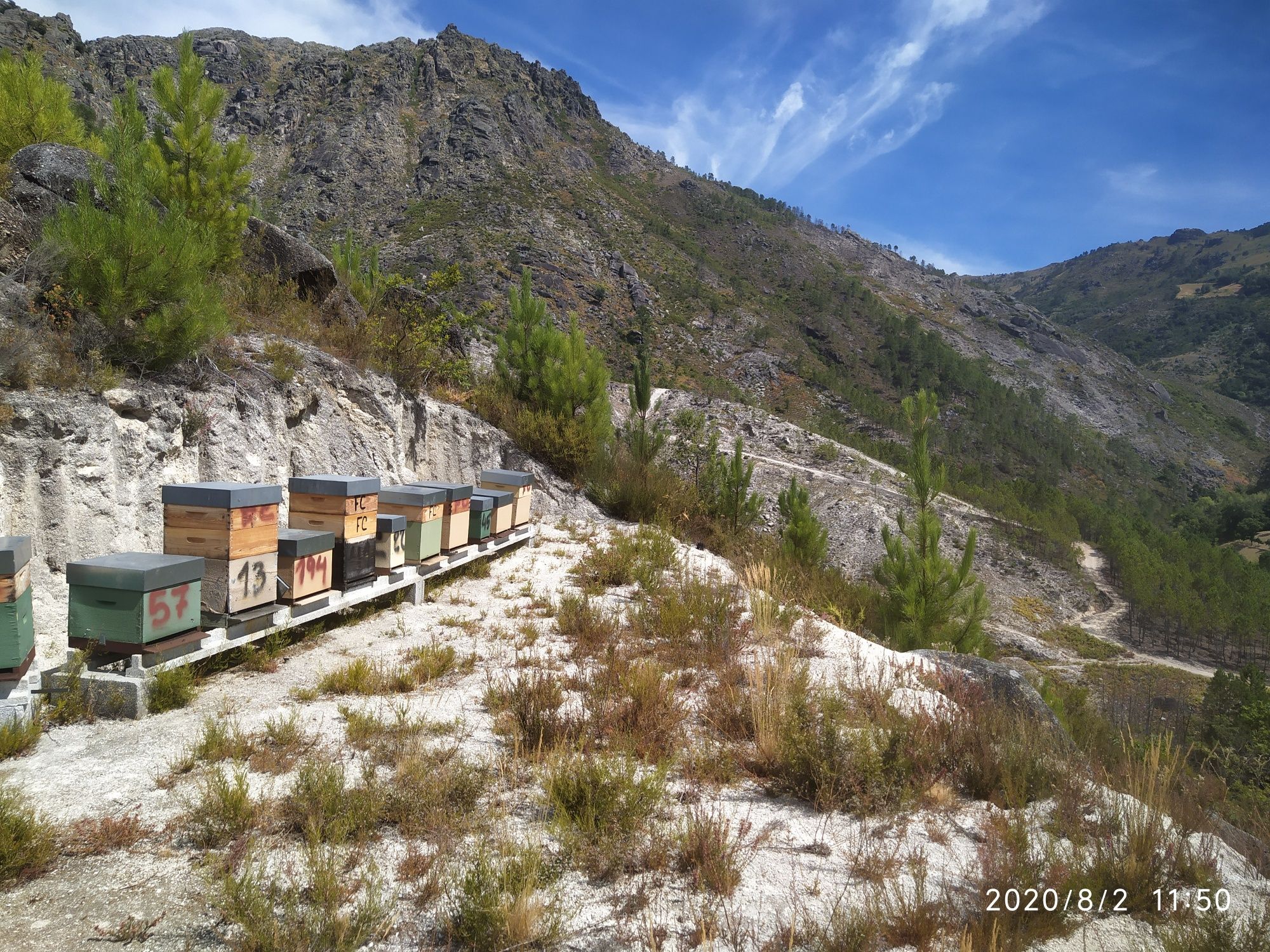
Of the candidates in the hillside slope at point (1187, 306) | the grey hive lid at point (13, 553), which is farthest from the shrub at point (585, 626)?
the hillside slope at point (1187, 306)

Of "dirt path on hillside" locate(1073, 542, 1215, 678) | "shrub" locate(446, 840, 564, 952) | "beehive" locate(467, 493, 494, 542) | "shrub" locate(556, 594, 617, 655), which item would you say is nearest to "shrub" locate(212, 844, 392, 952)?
"shrub" locate(446, 840, 564, 952)

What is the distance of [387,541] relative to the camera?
6504mm

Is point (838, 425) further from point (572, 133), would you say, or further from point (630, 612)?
point (572, 133)

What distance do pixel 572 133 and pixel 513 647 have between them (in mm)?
101827

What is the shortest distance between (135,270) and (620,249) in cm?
6885

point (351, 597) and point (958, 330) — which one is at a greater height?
point (958, 330)

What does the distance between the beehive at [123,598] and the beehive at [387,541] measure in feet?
7.78

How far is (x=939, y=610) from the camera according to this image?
32.7ft

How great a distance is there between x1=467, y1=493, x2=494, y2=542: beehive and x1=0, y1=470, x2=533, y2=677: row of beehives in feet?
4.16

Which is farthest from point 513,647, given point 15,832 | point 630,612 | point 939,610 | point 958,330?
point 958,330

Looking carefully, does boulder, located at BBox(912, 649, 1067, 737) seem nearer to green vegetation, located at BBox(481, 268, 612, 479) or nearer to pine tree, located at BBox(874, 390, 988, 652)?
pine tree, located at BBox(874, 390, 988, 652)

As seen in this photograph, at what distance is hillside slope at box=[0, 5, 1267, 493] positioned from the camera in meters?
58.9

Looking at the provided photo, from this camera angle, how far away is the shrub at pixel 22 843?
98.0 inches

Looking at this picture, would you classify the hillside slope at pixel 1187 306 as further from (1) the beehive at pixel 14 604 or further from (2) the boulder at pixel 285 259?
(1) the beehive at pixel 14 604
